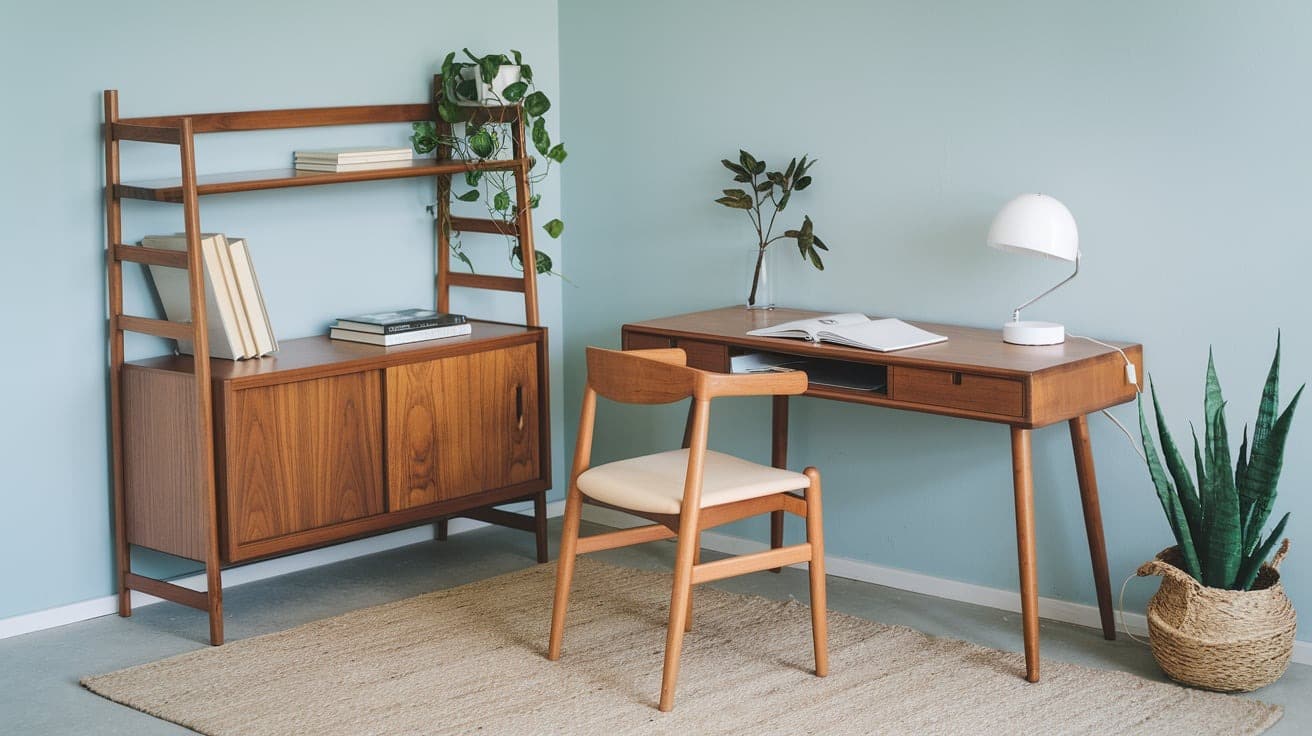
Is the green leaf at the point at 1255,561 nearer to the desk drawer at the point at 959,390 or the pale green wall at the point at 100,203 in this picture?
the desk drawer at the point at 959,390

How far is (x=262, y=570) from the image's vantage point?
13.6ft

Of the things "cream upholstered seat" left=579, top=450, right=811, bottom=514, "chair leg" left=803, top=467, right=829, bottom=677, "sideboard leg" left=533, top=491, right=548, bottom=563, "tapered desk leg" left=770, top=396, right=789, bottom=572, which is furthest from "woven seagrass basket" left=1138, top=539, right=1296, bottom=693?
"sideboard leg" left=533, top=491, right=548, bottom=563

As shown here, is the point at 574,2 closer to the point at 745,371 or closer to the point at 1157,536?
the point at 745,371

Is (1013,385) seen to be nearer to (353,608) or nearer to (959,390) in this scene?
(959,390)

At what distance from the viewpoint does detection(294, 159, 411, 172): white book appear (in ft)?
12.7

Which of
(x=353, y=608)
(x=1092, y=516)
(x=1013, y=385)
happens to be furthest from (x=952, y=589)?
A: (x=353, y=608)

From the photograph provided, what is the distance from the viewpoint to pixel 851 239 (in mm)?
4066

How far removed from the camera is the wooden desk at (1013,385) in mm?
3184

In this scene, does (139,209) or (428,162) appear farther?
(428,162)

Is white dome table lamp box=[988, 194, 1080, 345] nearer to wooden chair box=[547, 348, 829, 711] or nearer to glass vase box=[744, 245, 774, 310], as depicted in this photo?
wooden chair box=[547, 348, 829, 711]

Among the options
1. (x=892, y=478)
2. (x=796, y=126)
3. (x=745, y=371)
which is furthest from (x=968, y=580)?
(x=796, y=126)

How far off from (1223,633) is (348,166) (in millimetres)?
2470

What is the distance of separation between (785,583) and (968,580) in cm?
51

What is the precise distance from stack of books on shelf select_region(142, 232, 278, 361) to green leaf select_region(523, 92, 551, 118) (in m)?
0.97
